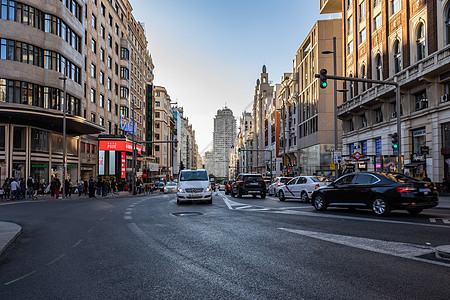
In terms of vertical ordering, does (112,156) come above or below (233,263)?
above

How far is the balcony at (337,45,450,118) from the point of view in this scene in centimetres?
2368

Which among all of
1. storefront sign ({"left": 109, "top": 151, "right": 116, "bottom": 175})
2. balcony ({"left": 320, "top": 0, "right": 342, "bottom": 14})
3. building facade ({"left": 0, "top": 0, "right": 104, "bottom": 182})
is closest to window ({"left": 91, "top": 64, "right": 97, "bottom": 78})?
building facade ({"left": 0, "top": 0, "right": 104, "bottom": 182})

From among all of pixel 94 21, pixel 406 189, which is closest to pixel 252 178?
pixel 406 189

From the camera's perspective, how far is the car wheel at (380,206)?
40.6 feet

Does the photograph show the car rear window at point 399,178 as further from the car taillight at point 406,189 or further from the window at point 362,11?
the window at point 362,11

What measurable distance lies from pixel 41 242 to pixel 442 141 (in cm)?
2437

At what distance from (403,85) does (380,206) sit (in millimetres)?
18572

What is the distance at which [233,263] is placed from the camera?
19.7ft

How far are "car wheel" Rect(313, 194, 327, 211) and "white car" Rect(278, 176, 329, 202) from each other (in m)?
4.84

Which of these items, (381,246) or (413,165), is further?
(413,165)

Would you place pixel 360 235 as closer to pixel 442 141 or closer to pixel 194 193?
pixel 194 193

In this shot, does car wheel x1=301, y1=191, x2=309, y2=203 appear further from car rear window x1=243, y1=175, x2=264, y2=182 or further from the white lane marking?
the white lane marking

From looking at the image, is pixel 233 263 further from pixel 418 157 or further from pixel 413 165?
pixel 413 165

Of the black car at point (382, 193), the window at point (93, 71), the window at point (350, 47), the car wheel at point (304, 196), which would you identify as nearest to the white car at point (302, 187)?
the car wheel at point (304, 196)
